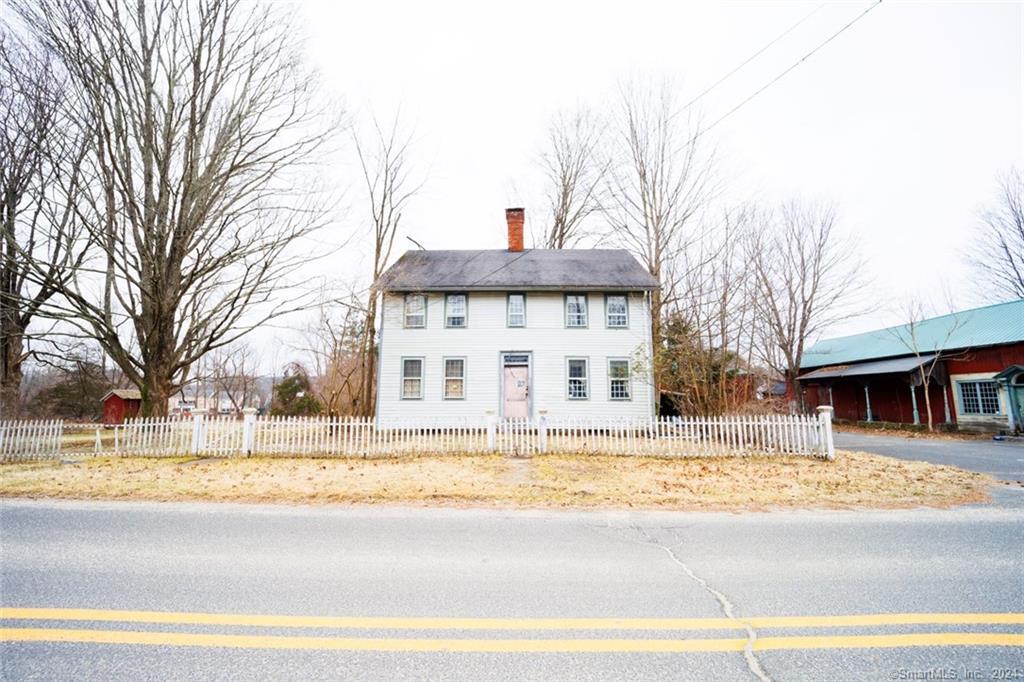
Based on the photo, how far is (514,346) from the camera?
17844mm

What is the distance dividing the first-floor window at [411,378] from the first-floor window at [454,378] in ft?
3.35

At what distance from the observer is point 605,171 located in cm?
2433

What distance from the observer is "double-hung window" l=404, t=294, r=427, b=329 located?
1814 centimetres

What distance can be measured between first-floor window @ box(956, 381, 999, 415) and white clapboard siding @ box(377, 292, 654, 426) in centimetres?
1782

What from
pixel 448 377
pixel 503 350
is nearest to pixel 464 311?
pixel 503 350

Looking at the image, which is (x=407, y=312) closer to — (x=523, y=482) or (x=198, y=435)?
(x=198, y=435)

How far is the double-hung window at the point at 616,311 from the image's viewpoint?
18.0 metres

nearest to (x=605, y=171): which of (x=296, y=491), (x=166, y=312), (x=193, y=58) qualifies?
(x=193, y=58)

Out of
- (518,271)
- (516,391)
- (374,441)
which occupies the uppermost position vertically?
(518,271)

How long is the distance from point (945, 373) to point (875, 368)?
3232 mm

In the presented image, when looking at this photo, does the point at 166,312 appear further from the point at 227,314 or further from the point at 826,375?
the point at 826,375

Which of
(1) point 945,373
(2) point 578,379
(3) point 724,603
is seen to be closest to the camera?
(3) point 724,603

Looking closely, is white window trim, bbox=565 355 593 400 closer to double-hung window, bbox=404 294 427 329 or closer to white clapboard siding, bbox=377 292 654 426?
white clapboard siding, bbox=377 292 654 426

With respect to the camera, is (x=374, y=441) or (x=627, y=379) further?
(x=627, y=379)
